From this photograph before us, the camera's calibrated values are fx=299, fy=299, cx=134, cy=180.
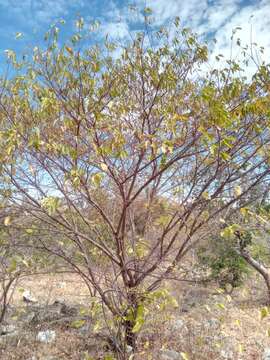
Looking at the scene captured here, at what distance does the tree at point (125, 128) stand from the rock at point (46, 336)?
3.71ft

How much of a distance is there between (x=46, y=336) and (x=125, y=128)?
2757mm

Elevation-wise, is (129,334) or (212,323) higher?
(129,334)

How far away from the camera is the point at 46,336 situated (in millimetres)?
3660

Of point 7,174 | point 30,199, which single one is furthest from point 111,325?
point 7,174

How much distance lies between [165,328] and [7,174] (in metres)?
2.67

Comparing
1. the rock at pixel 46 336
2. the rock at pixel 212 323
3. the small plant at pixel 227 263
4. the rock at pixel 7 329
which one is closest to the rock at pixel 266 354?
the rock at pixel 212 323

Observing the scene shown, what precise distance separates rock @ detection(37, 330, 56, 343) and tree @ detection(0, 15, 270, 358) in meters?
1.13

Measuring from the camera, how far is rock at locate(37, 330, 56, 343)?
3.61 m

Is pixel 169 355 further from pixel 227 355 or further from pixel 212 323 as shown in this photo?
pixel 212 323

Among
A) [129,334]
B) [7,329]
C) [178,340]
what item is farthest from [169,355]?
[7,329]

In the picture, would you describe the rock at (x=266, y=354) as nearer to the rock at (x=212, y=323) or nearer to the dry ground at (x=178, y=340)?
the dry ground at (x=178, y=340)

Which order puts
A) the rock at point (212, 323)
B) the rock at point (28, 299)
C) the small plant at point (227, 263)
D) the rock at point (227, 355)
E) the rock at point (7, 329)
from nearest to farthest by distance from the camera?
1. the rock at point (227, 355)
2. the rock at point (7, 329)
3. the rock at point (212, 323)
4. the rock at point (28, 299)
5. the small plant at point (227, 263)

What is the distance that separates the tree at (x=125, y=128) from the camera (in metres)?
2.44

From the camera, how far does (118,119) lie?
8.38 feet
